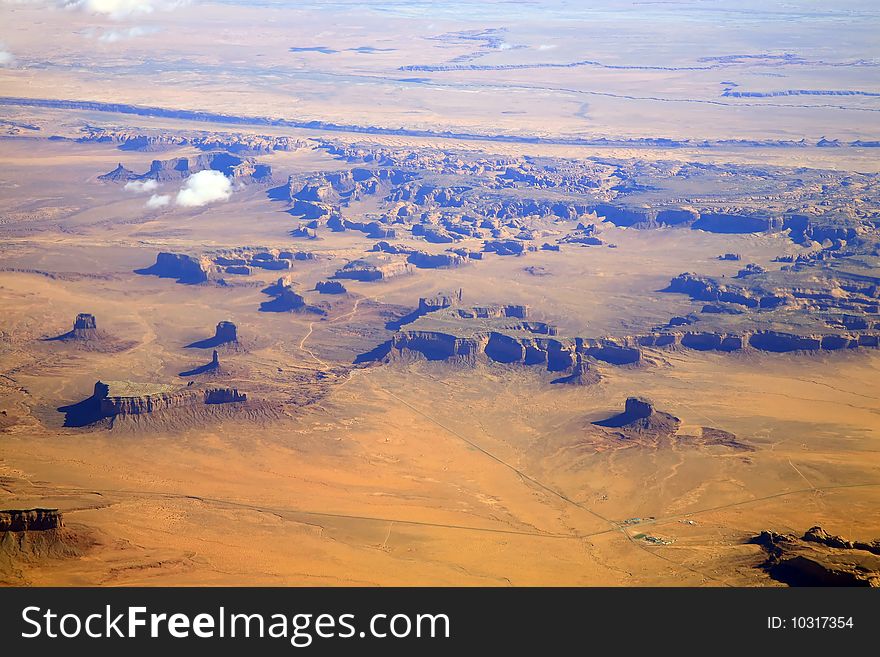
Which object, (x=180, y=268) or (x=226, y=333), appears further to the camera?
(x=180, y=268)

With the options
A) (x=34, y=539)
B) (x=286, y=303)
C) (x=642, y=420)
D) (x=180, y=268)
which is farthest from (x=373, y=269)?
(x=34, y=539)

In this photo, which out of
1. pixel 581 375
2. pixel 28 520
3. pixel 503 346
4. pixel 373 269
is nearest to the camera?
pixel 28 520

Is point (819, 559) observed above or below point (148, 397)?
above

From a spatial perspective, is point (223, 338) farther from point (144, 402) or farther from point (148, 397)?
point (144, 402)

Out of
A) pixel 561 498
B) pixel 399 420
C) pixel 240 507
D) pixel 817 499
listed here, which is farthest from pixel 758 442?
pixel 240 507

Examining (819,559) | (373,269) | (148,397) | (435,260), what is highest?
(819,559)

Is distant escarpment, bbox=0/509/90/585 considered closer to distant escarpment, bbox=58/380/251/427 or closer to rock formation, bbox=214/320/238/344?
distant escarpment, bbox=58/380/251/427
